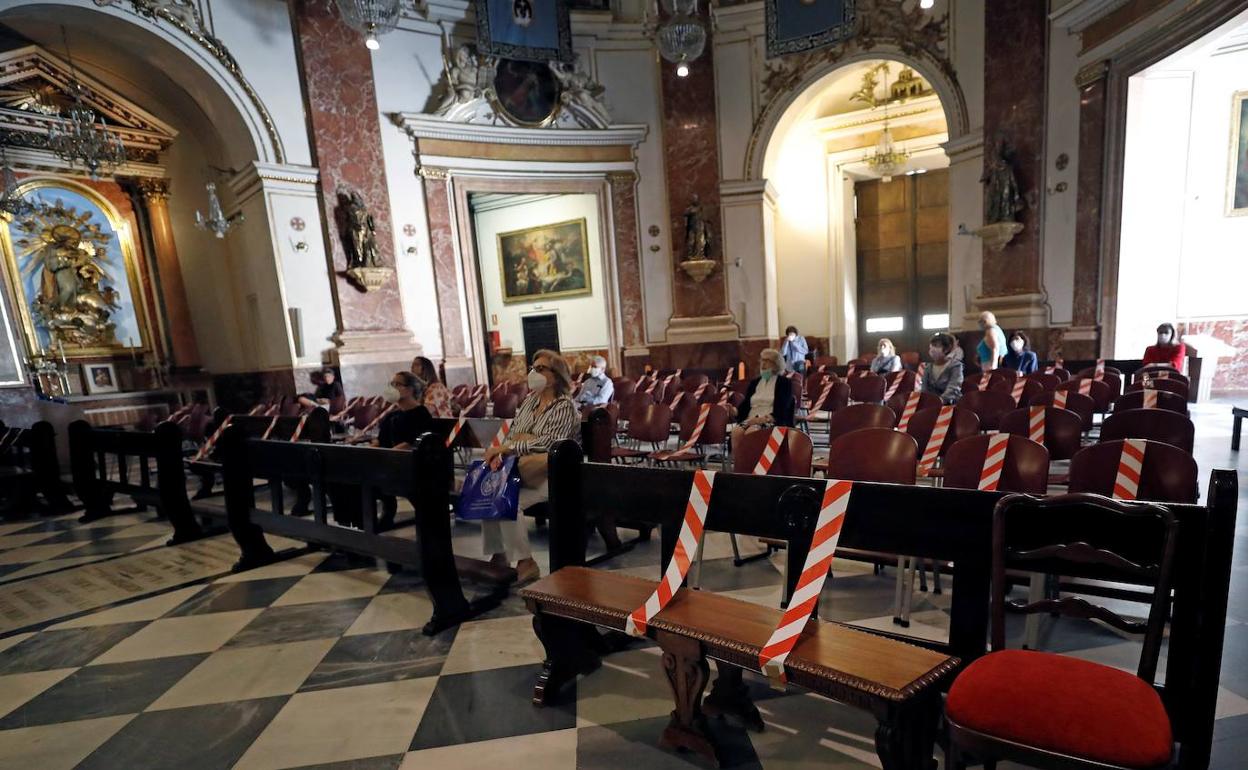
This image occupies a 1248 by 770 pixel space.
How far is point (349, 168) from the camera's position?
997 centimetres

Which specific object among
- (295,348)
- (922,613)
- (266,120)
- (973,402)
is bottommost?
(922,613)

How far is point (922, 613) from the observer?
283 cm

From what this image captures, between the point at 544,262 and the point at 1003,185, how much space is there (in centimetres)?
1017

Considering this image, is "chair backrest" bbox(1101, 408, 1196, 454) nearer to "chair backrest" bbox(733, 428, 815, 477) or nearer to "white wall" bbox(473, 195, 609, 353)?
"chair backrest" bbox(733, 428, 815, 477)

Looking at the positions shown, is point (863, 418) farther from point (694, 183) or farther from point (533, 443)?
point (694, 183)

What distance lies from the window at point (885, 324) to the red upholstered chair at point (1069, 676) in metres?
Result: 15.2

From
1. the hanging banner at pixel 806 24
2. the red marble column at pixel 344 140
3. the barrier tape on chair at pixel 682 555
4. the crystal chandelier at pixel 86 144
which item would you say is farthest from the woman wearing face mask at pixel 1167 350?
the crystal chandelier at pixel 86 144

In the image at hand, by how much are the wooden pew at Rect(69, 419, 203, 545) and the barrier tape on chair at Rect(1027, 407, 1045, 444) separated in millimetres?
6489

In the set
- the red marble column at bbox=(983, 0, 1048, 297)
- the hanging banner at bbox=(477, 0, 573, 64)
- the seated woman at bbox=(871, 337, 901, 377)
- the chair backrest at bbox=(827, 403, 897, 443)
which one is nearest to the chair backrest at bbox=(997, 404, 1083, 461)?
the chair backrest at bbox=(827, 403, 897, 443)

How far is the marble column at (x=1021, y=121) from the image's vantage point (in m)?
8.81

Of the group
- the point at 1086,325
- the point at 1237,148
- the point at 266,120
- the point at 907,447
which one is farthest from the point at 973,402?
the point at 266,120

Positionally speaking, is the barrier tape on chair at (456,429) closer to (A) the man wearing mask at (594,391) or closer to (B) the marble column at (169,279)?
(A) the man wearing mask at (594,391)

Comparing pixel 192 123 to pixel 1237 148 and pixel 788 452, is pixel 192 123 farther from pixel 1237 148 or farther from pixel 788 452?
pixel 1237 148

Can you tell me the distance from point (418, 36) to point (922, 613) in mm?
12201
